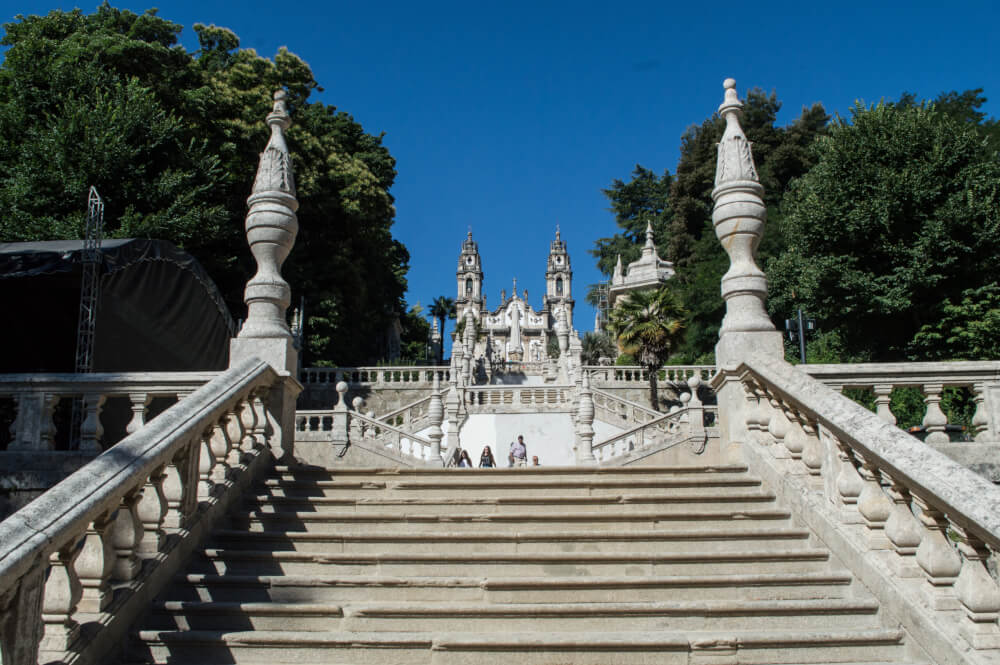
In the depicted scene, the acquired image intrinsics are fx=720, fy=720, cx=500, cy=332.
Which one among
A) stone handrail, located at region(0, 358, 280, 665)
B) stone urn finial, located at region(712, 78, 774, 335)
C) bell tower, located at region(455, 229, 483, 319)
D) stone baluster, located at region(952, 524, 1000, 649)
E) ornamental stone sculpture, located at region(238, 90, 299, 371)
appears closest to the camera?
stone handrail, located at region(0, 358, 280, 665)

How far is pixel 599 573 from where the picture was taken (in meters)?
4.83

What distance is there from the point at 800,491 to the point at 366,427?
49.3 ft

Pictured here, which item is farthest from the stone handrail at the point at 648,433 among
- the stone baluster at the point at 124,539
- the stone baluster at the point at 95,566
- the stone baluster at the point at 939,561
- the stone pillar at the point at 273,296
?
the stone baluster at the point at 95,566

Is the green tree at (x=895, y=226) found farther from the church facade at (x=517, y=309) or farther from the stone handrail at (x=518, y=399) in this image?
the church facade at (x=517, y=309)

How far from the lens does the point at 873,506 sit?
448 cm

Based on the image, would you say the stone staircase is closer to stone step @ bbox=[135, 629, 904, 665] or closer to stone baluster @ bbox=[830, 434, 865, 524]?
stone step @ bbox=[135, 629, 904, 665]

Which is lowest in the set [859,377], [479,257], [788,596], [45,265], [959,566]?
[788,596]

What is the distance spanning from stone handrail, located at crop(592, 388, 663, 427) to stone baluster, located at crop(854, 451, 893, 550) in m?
17.7

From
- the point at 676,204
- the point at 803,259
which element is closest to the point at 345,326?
the point at 803,259

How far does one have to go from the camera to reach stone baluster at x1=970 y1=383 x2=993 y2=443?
6.11 metres

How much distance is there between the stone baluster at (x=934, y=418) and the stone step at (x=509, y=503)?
5.08 feet

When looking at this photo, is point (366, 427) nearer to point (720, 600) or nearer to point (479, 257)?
point (720, 600)

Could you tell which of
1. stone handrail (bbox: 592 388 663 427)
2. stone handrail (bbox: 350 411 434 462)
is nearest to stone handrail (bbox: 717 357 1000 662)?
stone handrail (bbox: 350 411 434 462)

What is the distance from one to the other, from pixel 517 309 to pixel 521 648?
10765 cm
